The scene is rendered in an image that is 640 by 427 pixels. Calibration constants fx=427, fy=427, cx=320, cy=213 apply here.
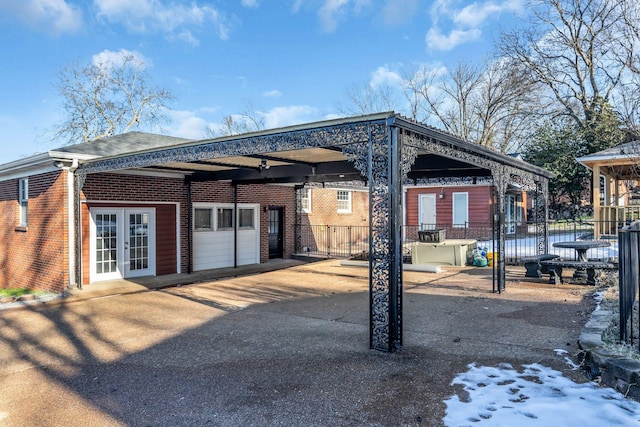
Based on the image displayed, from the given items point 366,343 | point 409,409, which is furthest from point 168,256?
point 409,409

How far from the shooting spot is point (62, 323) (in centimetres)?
718

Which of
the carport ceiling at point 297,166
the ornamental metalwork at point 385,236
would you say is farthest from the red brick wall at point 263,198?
the ornamental metalwork at point 385,236

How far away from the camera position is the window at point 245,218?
14.7 m

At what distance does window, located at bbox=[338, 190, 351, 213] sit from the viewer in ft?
67.2

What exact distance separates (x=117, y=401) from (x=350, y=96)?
117ft

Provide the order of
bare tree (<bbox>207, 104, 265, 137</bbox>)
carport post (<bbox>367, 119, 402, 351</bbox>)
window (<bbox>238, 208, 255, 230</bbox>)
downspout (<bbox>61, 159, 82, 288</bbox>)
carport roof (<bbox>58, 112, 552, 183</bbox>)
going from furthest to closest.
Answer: bare tree (<bbox>207, 104, 265, 137</bbox>), window (<bbox>238, 208, 255, 230</bbox>), downspout (<bbox>61, 159, 82, 288</bbox>), carport roof (<bbox>58, 112, 552, 183</bbox>), carport post (<bbox>367, 119, 402, 351</bbox>)

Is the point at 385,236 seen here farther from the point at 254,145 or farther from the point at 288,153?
the point at 288,153

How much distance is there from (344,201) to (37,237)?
42.8 ft

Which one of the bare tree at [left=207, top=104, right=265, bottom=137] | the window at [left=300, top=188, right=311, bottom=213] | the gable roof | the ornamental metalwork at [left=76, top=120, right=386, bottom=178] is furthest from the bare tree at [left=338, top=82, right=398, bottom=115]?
the ornamental metalwork at [left=76, top=120, right=386, bottom=178]

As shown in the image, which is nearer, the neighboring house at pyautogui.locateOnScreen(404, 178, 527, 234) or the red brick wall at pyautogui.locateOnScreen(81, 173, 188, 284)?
the red brick wall at pyautogui.locateOnScreen(81, 173, 188, 284)

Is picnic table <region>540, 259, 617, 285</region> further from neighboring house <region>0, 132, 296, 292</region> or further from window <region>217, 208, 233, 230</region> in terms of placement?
window <region>217, 208, 233, 230</region>

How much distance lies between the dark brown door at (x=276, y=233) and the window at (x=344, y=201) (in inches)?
182

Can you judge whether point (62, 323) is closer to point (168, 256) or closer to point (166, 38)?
point (168, 256)

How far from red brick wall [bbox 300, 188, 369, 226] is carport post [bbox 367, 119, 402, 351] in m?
12.3
